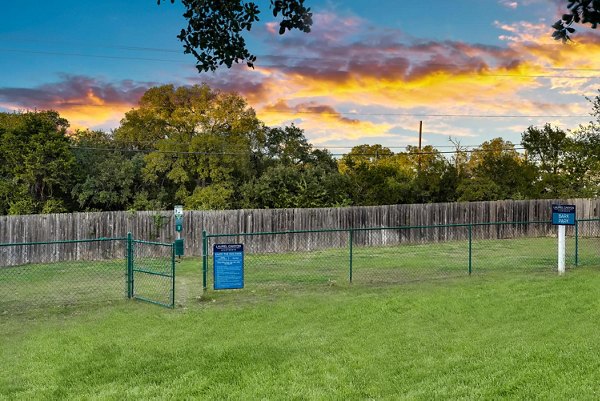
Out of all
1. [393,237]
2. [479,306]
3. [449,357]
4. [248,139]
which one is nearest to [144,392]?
[449,357]

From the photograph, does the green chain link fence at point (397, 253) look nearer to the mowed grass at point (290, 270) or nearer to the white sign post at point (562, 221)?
the mowed grass at point (290, 270)

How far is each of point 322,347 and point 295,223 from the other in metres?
19.3

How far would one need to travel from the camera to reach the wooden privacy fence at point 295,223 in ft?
81.5

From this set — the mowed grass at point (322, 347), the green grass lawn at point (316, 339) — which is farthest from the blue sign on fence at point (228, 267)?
the mowed grass at point (322, 347)

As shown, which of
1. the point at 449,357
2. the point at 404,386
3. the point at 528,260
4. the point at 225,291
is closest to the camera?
the point at 404,386

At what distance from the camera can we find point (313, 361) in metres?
8.14

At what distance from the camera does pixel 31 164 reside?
108ft

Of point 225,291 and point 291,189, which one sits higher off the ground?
point 291,189

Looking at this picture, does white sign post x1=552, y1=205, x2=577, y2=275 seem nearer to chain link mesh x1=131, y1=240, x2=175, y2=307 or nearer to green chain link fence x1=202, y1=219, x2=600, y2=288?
green chain link fence x1=202, y1=219, x2=600, y2=288

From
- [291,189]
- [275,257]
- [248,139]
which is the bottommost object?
[275,257]

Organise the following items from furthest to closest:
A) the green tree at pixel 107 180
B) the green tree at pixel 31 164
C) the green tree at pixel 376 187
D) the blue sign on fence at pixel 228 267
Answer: the green tree at pixel 376 187 < the green tree at pixel 107 180 < the green tree at pixel 31 164 < the blue sign on fence at pixel 228 267

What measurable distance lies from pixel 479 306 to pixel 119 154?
32667 mm

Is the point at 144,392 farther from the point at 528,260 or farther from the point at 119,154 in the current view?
the point at 119,154

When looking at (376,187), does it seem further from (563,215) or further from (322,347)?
(322,347)
